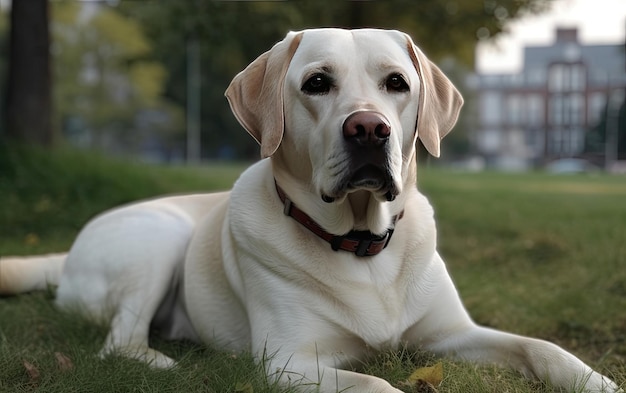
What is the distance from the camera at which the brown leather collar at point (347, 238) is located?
113 inches

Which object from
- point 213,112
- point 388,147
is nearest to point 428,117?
point 388,147

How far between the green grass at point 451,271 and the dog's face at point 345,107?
2.54 ft

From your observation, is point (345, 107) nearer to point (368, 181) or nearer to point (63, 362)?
point (368, 181)

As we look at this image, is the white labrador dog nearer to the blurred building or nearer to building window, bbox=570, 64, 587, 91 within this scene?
the blurred building

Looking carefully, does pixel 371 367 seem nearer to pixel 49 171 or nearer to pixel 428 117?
pixel 428 117

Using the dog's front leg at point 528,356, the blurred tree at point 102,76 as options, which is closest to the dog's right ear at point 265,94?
the dog's front leg at point 528,356

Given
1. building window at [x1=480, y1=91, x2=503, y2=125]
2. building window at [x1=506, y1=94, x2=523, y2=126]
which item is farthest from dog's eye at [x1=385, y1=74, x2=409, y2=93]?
building window at [x1=506, y1=94, x2=523, y2=126]

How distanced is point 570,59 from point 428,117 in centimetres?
8981

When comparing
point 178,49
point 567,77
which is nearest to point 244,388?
point 178,49

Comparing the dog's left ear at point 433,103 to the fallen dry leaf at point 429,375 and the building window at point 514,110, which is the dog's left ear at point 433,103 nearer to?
the fallen dry leaf at point 429,375

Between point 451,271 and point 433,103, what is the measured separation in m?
3.18

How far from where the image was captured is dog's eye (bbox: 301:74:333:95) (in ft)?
8.80

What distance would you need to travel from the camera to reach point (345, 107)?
2533 mm

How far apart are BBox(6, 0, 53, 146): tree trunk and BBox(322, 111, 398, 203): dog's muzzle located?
7.58 meters
